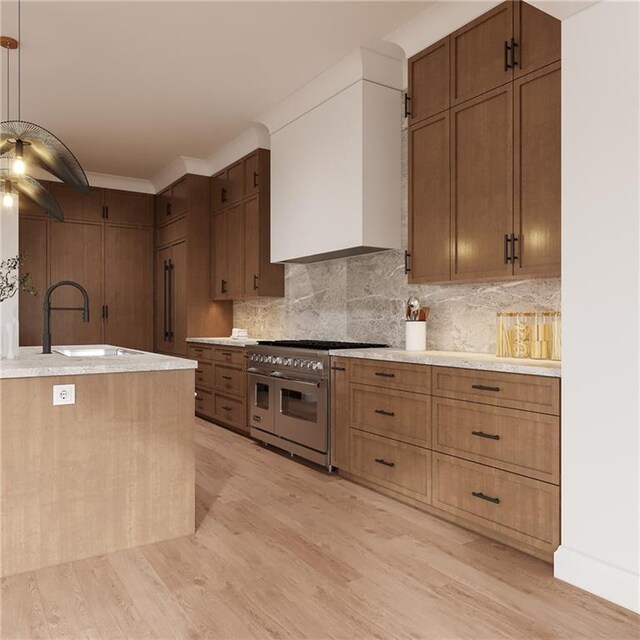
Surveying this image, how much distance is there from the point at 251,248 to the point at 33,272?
2873 millimetres

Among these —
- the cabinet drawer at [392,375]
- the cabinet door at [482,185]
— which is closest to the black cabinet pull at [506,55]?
the cabinet door at [482,185]

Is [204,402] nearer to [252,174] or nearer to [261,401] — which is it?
[261,401]

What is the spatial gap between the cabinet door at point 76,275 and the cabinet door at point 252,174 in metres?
2.44

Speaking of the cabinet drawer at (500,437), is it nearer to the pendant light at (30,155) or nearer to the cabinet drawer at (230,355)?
the pendant light at (30,155)

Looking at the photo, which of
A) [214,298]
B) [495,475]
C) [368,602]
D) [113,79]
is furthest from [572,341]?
[214,298]

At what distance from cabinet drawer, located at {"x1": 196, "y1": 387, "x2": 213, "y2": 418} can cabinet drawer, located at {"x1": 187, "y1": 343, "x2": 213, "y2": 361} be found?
13.7 inches

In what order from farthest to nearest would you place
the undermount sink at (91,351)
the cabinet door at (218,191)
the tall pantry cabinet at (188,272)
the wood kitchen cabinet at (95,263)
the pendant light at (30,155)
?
the wood kitchen cabinet at (95,263), the tall pantry cabinet at (188,272), the cabinet door at (218,191), the undermount sink at (91,351), the pendant light at (30,155)

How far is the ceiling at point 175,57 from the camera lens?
344 cm

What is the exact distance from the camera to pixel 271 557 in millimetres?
2623

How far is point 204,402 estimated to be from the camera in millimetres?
6012

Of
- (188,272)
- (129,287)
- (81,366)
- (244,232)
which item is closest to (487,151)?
(81,366)

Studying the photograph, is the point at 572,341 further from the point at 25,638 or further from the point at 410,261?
the point at 25,638

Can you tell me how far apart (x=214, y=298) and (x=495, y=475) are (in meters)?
4.38

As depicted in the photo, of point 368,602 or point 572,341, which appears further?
point 572,341
